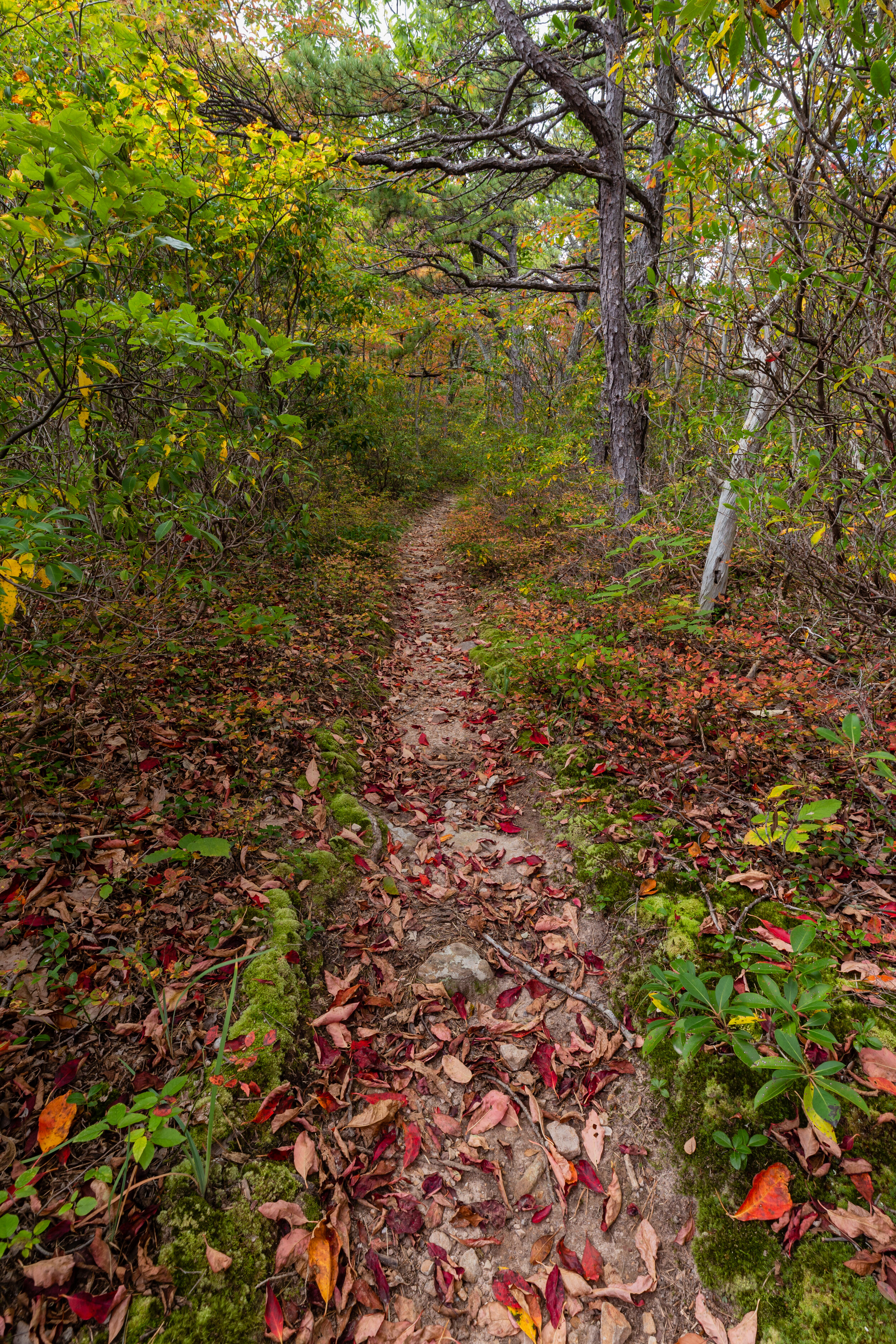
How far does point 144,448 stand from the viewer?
111 inches

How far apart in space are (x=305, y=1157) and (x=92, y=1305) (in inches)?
25.4

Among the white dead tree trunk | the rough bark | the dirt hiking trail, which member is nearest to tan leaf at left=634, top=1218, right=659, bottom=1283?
the dirt hiking trail

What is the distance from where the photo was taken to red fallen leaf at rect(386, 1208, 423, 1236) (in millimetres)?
1974

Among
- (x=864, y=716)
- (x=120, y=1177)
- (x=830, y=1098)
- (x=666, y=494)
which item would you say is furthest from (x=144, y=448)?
(x=666, y=494)

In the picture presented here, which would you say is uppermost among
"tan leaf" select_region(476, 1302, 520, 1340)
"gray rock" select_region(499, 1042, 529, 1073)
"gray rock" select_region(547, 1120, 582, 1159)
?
"gray rock" select_region(499, 1042, 529, 1073)

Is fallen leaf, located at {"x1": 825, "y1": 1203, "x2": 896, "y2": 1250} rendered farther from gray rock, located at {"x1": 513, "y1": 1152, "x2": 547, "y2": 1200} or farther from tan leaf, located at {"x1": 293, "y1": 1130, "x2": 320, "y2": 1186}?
tan leaf, located at {"x1": 293, "y1": 1130, "x2": 320, "y2": 1186}

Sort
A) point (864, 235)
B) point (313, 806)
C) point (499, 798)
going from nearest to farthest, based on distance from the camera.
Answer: point (864, 235), point (313, 806), point (499, 798)

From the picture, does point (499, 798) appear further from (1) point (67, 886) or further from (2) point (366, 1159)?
(1) point (67, 886)

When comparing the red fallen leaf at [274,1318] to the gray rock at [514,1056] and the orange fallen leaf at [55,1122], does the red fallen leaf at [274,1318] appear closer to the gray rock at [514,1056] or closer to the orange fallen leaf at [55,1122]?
the orange fallen leaf at [55,1122]

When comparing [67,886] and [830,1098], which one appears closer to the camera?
[830,1098]

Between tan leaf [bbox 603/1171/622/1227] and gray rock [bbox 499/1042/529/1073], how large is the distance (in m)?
0.49

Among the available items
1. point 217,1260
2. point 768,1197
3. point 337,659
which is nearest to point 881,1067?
point 768,1197

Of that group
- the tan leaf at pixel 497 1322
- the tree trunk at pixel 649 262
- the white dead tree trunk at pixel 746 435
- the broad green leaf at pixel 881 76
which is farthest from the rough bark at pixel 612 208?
the tan leaf at pixel 497 1322

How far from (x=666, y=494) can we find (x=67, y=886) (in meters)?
5.79
